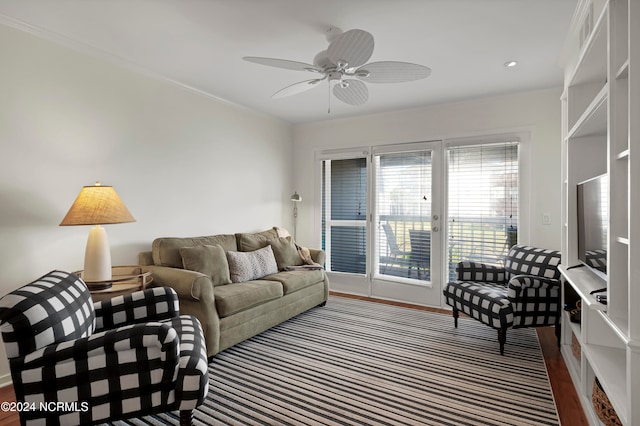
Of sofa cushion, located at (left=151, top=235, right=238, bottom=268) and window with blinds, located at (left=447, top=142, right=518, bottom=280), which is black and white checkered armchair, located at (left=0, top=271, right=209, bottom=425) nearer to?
sofa cushion, located at (left=151, top=235, right=238, bottom=268)

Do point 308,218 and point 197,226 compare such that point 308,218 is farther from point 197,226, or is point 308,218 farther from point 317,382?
point 317,382

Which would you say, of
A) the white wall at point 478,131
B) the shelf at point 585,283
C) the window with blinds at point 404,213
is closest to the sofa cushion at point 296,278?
the window with blinds at point 404,213

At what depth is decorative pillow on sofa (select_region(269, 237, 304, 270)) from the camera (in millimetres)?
4035

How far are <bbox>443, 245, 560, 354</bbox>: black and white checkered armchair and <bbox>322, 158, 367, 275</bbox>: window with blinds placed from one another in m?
1.62

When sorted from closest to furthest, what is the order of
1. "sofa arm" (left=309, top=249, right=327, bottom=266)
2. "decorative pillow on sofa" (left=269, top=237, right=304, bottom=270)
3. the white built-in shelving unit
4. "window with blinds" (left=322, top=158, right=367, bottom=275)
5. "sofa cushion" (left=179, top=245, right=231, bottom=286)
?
1. the white built-in shelving unit
2. "sofa cushion" (left=179, top=245, right=231, bottom=286)
3. "decorative pillow on sofa" (left=269, top=237, right=304, bottom=270)
4. "sofa arm" (left=309, top=249, right=327, bottom=266)
5. "window with blinds" (left=322, top=158, right=367, bottom=275)

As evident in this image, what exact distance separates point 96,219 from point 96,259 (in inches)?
11.3

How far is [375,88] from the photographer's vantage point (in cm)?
372

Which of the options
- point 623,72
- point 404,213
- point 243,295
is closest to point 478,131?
point 404,213

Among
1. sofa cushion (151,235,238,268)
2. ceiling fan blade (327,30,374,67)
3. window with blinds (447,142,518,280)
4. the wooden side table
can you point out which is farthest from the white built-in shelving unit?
sofa cushion (151,235,238,268)

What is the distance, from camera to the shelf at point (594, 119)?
171 cm

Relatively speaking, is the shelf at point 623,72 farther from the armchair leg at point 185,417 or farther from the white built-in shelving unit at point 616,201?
the armchair leg at point 185,417

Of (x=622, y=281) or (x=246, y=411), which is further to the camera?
(x=246, y=411)

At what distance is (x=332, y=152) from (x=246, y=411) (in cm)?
362

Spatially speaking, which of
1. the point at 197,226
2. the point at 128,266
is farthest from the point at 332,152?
the point at 128,266
